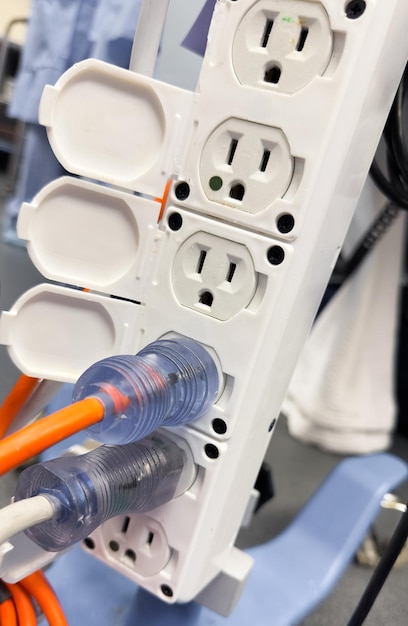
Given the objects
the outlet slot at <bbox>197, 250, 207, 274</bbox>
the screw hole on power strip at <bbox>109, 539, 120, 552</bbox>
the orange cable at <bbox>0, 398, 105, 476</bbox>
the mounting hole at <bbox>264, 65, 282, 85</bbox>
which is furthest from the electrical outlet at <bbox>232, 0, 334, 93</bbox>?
the screw hole on power strip at <bbox>109, 539, 120, 552</bbox>

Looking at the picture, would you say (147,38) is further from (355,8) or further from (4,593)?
(4,593)

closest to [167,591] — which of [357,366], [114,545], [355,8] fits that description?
[114,545]

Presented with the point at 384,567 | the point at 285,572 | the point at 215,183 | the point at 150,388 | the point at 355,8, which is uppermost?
the point at 355,8

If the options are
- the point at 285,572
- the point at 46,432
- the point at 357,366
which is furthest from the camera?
the point at 357,366

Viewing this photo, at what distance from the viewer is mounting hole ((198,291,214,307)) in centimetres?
33

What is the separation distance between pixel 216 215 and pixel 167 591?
24 centimetres

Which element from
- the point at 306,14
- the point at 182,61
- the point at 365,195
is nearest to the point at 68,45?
the point at 182,61

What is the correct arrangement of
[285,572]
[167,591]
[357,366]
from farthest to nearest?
[357,366]
[285,572]
[167,591]

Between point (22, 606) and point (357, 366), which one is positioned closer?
point (22, 606)

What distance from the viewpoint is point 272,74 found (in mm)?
305

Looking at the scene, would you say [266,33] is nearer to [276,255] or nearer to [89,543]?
[276,255]

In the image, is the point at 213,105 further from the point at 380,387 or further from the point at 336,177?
the point at 380,387

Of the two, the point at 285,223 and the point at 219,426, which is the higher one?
the point at 285,223

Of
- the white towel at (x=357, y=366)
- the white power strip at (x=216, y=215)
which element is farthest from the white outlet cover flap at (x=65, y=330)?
the white towel at (x=357, y=366)
